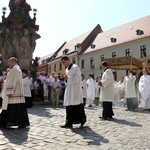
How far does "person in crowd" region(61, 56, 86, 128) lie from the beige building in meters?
28.1

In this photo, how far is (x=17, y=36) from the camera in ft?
58.9

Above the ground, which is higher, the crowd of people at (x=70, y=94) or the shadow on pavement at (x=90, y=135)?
the crowd of people at (x=70, y=94)

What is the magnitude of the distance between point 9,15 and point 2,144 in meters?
14.0

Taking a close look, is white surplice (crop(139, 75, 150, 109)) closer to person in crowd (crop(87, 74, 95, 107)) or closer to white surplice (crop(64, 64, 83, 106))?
person in crowd (crop(87, 74, 95, 107))

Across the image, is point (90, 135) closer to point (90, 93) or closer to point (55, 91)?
point (55, 91)

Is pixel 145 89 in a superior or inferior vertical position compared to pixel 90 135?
superior

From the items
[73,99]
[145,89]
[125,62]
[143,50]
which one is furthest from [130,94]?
[143,50]

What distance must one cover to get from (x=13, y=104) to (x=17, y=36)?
1122cm

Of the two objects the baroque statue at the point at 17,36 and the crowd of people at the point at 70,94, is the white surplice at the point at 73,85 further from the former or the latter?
the baroque statue at the point at 17,36

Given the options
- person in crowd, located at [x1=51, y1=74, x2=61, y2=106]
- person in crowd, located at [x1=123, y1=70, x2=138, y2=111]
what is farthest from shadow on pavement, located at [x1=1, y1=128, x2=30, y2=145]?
person in crowd, located at [x1=51, y1=74, x2=61, y2=106]

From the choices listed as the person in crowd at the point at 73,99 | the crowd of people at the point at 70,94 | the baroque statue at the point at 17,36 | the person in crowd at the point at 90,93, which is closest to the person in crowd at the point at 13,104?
the crowd of people at the point at 70,94

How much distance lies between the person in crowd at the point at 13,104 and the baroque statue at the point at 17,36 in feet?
33.9

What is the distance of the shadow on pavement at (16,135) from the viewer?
19.1 ft

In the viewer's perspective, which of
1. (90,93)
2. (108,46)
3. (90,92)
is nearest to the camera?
(90,93)
